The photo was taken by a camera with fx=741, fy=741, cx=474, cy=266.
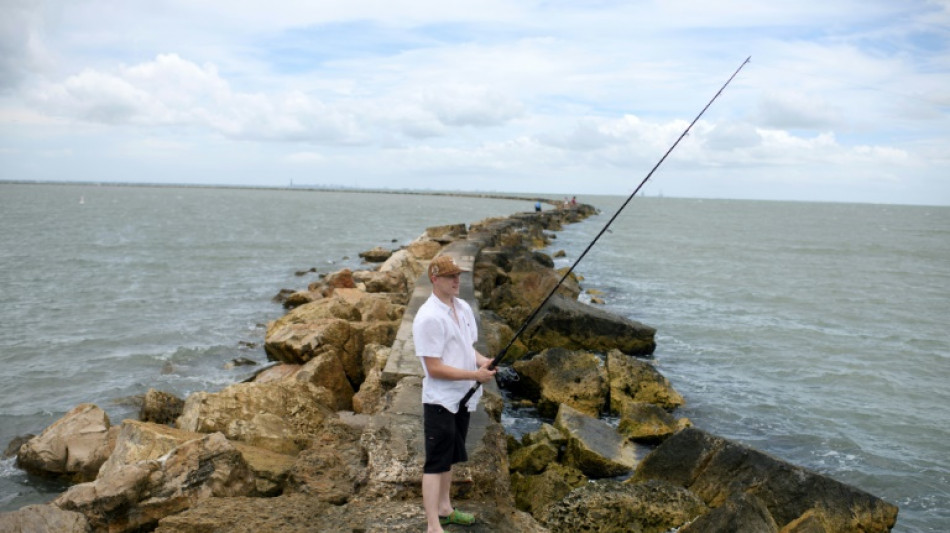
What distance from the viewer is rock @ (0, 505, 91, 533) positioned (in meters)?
4.35

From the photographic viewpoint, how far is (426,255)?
18.7 m

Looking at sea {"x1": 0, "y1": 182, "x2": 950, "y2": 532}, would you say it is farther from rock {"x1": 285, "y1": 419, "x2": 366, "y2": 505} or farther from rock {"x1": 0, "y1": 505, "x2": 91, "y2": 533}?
rock {"x1": 285, "y1": 419, "x2": 366, "y2": 505}

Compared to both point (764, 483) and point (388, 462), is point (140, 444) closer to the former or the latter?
point (388, 462)

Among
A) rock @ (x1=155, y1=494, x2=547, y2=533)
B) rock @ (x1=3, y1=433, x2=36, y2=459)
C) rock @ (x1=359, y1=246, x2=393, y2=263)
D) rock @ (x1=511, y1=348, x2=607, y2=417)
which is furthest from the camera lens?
rock @ (x1=359, y1=246, x2=393, y2=263)

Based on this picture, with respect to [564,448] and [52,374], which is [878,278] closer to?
[564,448]

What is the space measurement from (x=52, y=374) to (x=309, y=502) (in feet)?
27.7

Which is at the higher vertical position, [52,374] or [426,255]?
[426,255]

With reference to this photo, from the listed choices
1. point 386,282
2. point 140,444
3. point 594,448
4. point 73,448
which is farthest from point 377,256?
point 140,444

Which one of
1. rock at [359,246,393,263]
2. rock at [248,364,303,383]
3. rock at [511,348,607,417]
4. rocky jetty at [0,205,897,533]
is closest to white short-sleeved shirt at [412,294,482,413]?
rocky jetty at [0,205,897,533]

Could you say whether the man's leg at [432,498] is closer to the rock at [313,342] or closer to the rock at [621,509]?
the rock at [621,509]

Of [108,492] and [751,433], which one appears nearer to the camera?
[108,492]

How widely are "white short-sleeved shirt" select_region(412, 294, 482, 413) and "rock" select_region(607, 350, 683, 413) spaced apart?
5.16m

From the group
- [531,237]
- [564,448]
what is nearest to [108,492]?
[564,448]

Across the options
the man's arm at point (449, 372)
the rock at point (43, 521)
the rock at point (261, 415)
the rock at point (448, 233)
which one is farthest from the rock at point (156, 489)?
the rock at point (448, 233)
